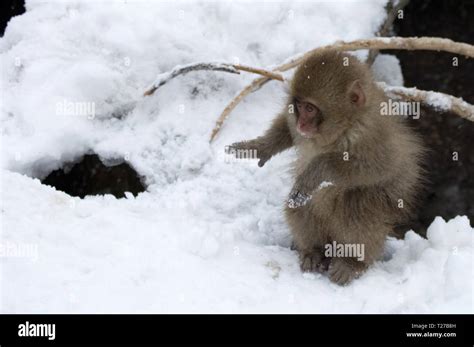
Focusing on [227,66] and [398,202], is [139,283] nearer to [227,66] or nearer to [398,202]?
[398,202]

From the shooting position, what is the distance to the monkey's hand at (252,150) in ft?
14.0

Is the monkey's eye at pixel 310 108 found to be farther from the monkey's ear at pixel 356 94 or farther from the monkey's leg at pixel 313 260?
the monkey's leg at pixel 313 260

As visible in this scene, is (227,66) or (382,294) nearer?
(382,294)

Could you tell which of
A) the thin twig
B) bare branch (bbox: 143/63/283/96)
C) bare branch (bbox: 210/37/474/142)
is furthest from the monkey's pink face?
the thin twig

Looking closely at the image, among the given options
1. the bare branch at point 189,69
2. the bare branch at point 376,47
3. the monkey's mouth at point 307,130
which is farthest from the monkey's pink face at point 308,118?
the bare branch at point 189,69

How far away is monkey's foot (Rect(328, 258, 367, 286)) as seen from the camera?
372 centimetres

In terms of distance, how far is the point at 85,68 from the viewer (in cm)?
488

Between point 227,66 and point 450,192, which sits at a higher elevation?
point 227,66

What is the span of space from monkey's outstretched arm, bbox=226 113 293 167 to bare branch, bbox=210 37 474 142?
0.57 m

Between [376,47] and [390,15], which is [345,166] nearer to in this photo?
[376,47]

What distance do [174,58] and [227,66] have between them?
0.53 metres

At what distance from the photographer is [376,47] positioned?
4.73 m

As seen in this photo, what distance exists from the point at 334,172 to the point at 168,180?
1.42 metres
